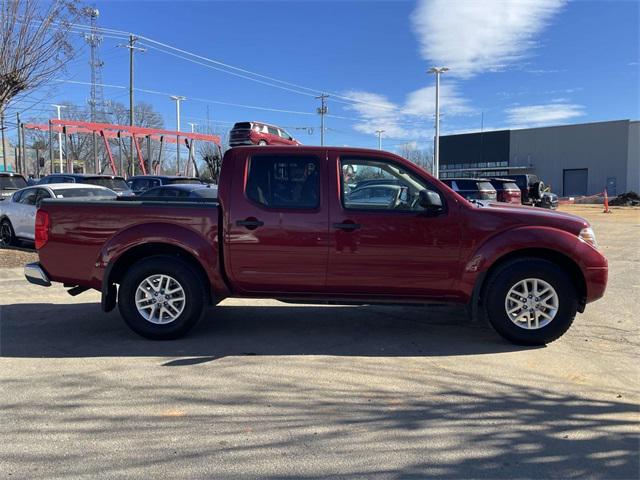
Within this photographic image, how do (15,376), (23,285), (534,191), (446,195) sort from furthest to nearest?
(534,191) → (23,285) → (446,195) → (15,376)

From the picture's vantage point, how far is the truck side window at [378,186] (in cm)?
530

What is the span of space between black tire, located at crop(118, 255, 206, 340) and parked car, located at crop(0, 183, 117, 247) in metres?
7.70

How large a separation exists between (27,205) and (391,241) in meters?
10.4

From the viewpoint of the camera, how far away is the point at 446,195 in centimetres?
526

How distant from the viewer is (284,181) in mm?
5398

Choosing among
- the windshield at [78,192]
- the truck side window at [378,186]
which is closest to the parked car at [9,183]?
the windshield at [78,192]

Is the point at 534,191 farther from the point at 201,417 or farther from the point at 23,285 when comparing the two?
the point at 201,417

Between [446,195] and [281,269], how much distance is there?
5.95 ft

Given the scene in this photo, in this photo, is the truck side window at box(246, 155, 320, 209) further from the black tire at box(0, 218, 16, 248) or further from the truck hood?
the black tire at box(0, 218, 16, 248)

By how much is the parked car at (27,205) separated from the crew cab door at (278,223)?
8.31m

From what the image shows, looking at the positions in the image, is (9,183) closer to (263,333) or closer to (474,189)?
(263,333)

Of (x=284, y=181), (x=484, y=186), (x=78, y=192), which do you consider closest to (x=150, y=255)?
(x=284, y=181)

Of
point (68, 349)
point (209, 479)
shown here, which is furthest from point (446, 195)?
point (68, 349)

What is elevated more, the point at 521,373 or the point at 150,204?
the point at 150,204
